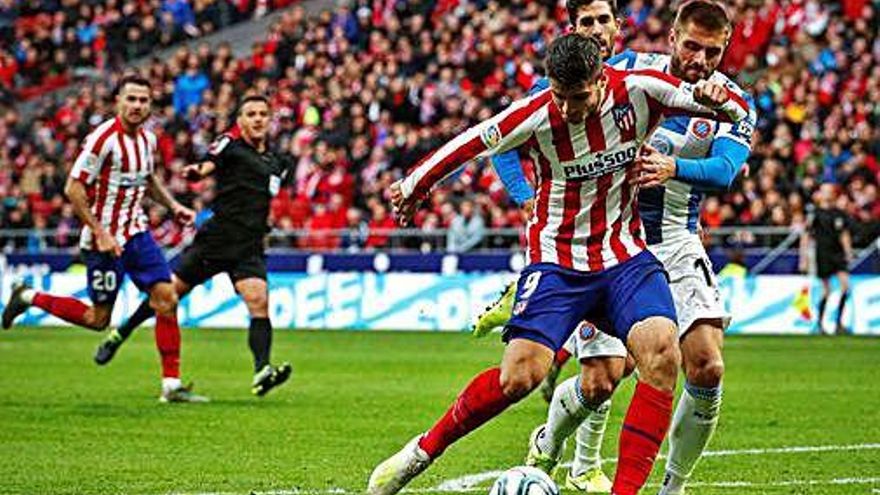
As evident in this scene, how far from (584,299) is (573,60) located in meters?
1.07

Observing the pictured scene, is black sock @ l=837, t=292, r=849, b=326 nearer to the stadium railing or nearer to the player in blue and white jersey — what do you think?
the stadium railing

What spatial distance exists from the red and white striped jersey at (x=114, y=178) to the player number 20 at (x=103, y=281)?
9.3 inches

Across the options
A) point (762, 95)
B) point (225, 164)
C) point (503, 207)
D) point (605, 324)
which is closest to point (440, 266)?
point (503, 207)

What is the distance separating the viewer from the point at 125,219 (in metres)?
14.2

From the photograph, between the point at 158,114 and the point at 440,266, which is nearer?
the point at 440,266

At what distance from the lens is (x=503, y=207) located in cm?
2812

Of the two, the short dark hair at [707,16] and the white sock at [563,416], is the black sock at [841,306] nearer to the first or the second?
the white sock at [563,416]

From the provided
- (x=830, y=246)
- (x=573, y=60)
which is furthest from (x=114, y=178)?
(x=830, y=246)

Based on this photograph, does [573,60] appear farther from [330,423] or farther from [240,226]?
[240,226]

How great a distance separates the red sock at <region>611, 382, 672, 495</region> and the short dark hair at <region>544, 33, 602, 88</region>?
1312 mm

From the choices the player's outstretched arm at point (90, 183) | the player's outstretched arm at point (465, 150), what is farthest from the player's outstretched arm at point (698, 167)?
the player's outstretched arm at point (90, 183)

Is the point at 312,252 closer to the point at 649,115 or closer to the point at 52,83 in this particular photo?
the point at 52,83

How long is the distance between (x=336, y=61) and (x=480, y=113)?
5.54 m

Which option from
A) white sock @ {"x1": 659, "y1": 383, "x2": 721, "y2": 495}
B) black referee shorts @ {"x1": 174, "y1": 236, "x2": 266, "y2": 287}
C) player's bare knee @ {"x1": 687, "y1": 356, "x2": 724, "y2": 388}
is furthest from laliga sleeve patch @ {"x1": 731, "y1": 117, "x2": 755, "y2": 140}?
black referee shorts @ {"x1": 174, "y1": 236, "x2": 266, "y2": 287}
